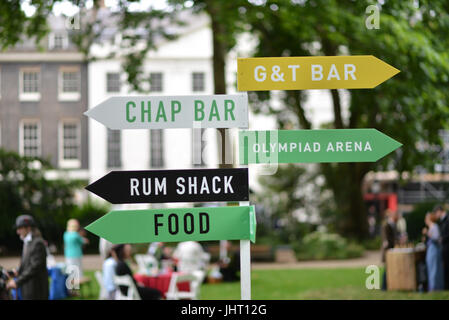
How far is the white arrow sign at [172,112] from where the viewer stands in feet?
13.8

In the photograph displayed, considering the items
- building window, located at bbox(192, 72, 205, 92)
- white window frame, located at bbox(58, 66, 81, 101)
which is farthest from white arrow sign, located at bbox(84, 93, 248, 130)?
building window, located at bbox(192, 72, 205, 92)

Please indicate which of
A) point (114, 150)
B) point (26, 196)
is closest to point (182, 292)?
point (26, 196)

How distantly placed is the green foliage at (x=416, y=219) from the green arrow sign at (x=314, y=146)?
27399 millimetres

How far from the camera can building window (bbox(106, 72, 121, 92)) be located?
120ft

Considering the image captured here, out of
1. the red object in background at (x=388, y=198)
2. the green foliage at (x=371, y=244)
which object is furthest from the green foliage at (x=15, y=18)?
the red object in background at (x=388, y=198)

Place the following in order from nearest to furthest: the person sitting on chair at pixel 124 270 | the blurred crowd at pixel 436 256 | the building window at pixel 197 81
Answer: the person sitting on chair at pixel 124 270
the blurred crowd at pixel 436 256
the building window at pixel 197 81

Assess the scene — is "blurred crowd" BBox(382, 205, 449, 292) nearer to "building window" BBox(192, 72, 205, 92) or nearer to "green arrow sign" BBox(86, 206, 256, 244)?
"green arrow sign" BBox(86, 206, 256, 244)

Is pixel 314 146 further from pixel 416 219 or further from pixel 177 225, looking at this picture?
pixel 416 219

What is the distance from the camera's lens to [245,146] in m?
4.18

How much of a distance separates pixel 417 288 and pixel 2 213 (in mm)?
16752

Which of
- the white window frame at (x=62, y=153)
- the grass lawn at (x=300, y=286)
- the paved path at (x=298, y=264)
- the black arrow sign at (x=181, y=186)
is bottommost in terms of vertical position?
the paved path at (x=298, y=264)

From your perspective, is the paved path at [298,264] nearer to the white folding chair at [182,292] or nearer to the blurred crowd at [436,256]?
the blurred crowd at [436,256]

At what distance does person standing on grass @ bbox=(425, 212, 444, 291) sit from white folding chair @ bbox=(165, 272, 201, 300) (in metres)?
4.21

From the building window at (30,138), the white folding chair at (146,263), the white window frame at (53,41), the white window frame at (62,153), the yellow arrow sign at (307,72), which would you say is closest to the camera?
the yellow arrow sign at (307,72)
